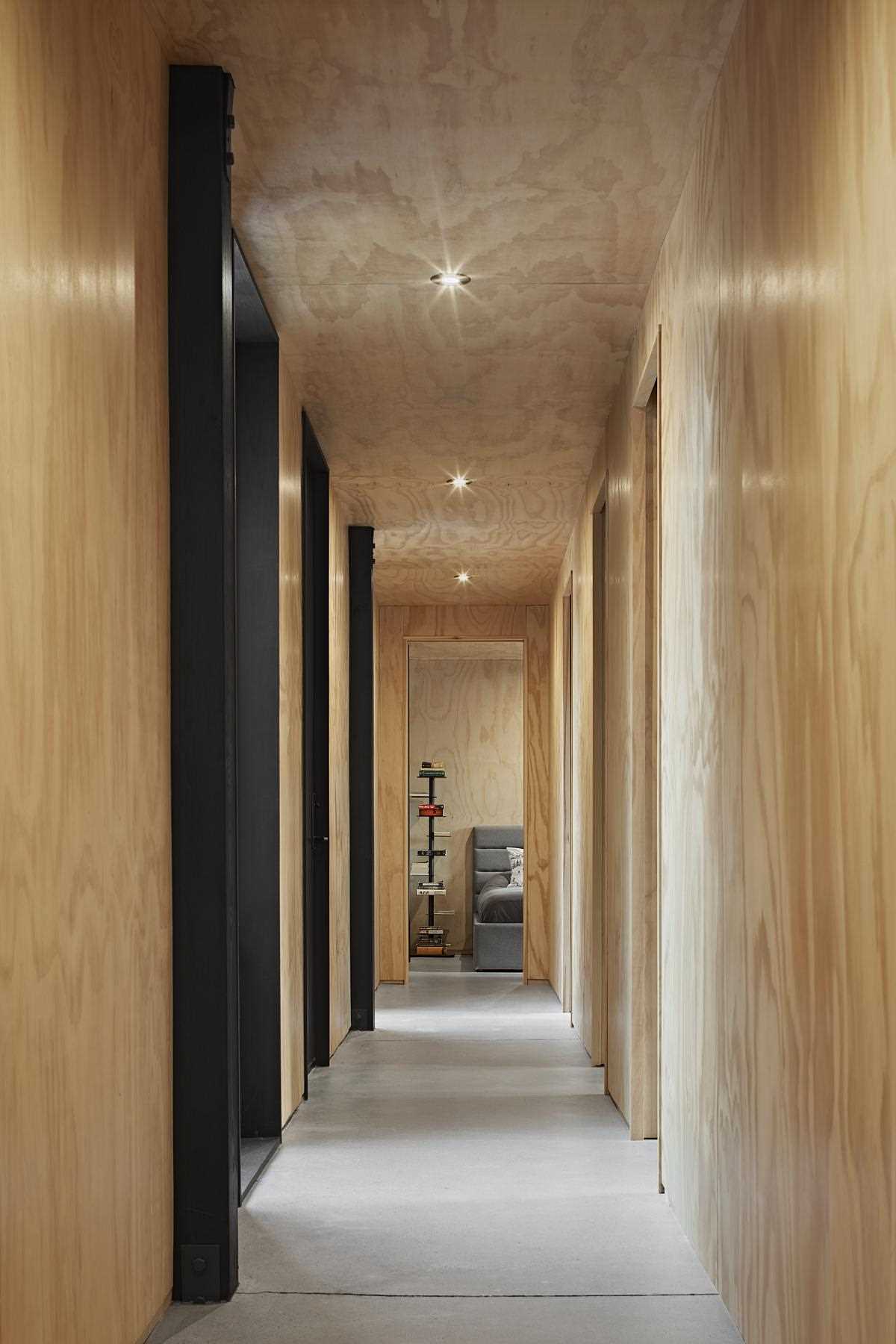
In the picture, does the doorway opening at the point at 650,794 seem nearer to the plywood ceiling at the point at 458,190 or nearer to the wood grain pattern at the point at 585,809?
the wood grain pattern at the point at 585,809

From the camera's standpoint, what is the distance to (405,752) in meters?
10.4

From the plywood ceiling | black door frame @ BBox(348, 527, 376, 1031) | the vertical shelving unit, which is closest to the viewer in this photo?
the plywood ceiling

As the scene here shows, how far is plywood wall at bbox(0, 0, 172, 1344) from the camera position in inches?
74.1

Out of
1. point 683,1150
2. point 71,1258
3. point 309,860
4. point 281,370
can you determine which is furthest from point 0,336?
point 309,860

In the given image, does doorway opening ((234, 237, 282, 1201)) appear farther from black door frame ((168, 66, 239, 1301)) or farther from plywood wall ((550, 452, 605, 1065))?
plywood wall ((550, 452, 605, 1065))

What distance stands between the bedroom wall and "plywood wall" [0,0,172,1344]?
10.9 meters

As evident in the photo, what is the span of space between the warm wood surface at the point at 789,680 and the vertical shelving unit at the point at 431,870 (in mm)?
9622

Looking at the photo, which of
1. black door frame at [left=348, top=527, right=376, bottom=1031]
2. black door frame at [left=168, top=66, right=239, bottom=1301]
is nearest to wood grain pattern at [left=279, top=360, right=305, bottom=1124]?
black door frame at [left=168, top=66, right=239, bottom=1301]

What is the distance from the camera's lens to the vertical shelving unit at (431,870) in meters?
13.1

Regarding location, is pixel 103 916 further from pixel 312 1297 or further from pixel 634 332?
pixel 634 332

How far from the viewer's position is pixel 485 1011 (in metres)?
8.32

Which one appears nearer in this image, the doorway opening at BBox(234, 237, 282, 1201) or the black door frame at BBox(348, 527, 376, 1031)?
the doorway opening at BBox(234, 237, 282, 1201)

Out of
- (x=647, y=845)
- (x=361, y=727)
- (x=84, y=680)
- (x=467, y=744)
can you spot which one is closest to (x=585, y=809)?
(x=361, y=727)

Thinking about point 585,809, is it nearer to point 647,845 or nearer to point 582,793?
point 582,793
